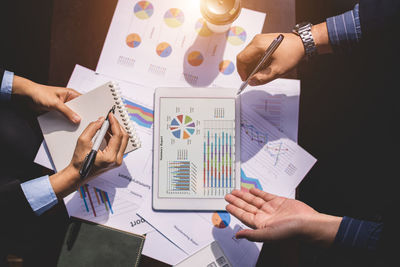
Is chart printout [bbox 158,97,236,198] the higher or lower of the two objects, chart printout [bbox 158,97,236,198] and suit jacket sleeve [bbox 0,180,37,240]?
the higher

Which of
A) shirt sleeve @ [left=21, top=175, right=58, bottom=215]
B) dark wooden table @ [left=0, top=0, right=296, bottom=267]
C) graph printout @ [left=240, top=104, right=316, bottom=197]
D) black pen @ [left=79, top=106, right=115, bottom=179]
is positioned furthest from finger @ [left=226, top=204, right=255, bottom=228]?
shirt sleeve @ [left=21, top=175, right=58, bottom=215]

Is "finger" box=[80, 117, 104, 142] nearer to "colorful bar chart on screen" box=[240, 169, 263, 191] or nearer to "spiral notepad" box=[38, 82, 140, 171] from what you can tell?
"spiral notepad" box=[38, 82, 140, 171]

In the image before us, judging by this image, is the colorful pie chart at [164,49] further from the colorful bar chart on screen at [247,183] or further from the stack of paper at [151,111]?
the colorful bar chart on screen at [247,183]

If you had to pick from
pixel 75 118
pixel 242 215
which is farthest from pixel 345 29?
pixel 75 118

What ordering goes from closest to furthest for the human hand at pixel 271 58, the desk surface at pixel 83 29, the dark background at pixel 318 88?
the human hand at pixel 271 58 → the desk surface at pixel 83 29 → the dark background at pixel 318 88

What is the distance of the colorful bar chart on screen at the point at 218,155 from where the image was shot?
944 millimetres

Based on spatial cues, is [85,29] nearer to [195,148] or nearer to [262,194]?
[195,148]

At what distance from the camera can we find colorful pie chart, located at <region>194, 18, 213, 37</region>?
3.19ft

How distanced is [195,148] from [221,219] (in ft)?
0.84

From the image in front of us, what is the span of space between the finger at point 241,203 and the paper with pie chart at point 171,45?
1.27ft

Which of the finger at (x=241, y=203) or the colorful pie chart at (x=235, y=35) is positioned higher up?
the colorful pie chart at (x=235, y=35)

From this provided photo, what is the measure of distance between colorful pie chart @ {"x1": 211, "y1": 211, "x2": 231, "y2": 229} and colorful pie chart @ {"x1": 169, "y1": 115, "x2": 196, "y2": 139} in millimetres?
285

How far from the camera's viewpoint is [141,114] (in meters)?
0.97

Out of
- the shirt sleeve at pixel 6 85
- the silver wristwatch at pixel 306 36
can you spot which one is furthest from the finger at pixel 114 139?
the silver wristwatch at pixel 306 36
